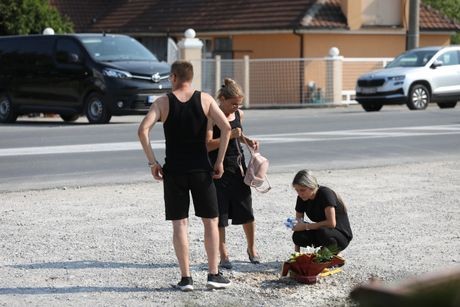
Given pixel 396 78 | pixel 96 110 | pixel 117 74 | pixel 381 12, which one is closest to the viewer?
pixel 117 74

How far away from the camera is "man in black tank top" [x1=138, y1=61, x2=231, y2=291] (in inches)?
251

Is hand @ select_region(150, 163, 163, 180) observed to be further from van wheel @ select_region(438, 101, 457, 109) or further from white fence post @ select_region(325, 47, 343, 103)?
white fence post @ select_region(325, 47, 343, 103)

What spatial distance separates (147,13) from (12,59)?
17516 mm

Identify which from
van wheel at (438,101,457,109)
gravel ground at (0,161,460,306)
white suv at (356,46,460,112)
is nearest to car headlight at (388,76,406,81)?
white suv at (356,46,460,112)

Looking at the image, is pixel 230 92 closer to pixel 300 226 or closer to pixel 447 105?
pixel 300 226

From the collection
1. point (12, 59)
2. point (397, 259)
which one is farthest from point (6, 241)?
point (12, 59)

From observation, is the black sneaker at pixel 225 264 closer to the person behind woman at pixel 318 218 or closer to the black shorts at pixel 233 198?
the black shorts at pixel 233 198

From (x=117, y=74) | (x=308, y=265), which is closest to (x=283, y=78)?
(x=117, y=74)

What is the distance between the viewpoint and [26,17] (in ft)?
104

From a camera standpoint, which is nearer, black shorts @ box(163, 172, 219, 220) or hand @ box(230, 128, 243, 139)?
black shorts @ box(163, 172, 219, 220)

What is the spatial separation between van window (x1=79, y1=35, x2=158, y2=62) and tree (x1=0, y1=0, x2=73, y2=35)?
8.93 m

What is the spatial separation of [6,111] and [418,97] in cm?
1110

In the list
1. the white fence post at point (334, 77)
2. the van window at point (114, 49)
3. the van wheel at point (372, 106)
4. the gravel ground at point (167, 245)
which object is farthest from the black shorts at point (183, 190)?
the white fence post at point (334, 77)

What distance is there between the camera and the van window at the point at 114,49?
2262cm
